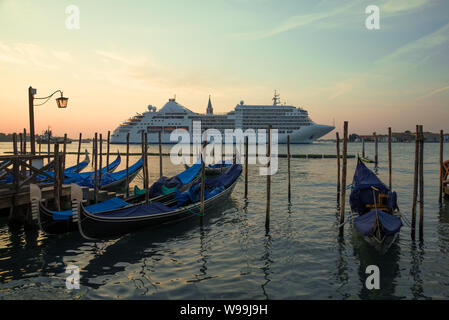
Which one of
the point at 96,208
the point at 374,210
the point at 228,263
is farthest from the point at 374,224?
the point at 96,208

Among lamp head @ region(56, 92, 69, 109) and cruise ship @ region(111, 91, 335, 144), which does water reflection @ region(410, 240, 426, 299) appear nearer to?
lamp head @ region(56, 92, 69, 109)

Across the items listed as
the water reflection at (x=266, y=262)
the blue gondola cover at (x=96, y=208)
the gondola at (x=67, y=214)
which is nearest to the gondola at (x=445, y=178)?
the water reflection at (x=266, y=262)

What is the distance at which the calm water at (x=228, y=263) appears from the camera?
4926mm

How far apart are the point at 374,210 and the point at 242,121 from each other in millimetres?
65203

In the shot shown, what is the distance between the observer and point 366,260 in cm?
606

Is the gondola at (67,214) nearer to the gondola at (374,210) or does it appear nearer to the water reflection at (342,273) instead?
the water reflection at (342,273)

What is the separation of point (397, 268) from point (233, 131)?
65.9 meters

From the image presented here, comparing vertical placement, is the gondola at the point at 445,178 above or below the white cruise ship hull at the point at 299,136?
below

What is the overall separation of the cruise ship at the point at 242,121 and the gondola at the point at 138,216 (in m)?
61.2

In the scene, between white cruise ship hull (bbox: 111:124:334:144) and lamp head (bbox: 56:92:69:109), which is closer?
lamp head (bbox: 56:92:69:109)

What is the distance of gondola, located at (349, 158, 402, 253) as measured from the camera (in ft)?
19.5

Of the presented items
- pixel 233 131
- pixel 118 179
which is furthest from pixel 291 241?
pixel 233 131

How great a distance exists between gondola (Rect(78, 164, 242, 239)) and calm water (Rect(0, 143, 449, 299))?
0.28 m

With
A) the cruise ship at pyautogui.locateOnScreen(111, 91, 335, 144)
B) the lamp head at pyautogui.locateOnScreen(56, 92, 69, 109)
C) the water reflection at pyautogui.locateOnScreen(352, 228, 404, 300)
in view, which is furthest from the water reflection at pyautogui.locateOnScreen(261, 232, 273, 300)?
the cruise ship at pyautogui.locateOnScreen(111, 91, 335, 144)
